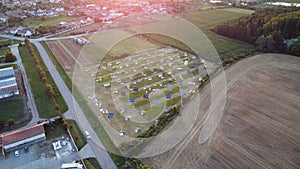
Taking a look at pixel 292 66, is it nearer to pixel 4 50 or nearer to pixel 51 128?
pixel 51 128

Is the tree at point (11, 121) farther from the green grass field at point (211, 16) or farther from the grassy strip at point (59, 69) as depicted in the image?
the green grass field at point (211, 16)

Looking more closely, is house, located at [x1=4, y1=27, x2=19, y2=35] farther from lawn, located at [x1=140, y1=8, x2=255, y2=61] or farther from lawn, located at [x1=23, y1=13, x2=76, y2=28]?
lawn, located at [x1=140, y1=8, x2=255, y2=61]

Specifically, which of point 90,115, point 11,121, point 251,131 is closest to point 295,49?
point 251,131

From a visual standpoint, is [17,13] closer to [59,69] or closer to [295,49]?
[59,69]

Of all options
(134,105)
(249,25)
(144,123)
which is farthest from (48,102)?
(249,25)

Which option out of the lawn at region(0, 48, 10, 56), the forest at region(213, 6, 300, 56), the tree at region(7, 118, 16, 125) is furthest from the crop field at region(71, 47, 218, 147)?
the lawn at region(0, 48, 10, 56)

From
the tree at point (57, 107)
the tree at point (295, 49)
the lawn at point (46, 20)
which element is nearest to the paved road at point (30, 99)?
the tree at point (57, 107)
